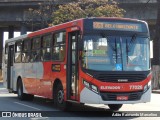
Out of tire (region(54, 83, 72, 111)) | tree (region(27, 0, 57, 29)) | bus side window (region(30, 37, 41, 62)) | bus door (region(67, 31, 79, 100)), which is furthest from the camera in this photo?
tree (region(27, 0, 57, 29))

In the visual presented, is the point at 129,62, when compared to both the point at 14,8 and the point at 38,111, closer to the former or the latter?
the point at 38,111

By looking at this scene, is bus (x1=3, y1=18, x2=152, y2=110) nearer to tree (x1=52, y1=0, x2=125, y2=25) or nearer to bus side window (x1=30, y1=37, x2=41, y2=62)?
bus side window (x1=30, y1=37, x2=41, y2=62)

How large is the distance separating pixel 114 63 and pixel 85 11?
27582mm

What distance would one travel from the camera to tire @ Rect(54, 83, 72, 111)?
14.7 meters

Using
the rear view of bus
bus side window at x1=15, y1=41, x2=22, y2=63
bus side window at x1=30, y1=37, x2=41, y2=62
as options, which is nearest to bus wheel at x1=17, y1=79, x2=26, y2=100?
bus side window at x1=15, y1=41, x2=22, y2=63

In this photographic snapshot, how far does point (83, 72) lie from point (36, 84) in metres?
5.06

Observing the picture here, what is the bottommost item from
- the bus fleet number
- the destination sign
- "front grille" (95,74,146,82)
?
the bus fleet number

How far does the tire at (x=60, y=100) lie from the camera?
48.4ft

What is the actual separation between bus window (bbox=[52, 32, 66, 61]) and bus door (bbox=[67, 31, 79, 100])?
0.47 m

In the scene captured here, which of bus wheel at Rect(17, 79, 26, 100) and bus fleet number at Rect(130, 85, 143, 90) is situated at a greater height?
bus fleet number at Rect(130, 85, 143, 90)

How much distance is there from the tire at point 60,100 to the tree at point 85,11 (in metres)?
24.7

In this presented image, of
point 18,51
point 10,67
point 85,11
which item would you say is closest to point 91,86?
point 18,51

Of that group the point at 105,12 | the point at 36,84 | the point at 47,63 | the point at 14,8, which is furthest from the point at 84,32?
the point at 14,8

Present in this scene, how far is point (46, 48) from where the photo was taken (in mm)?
16641
